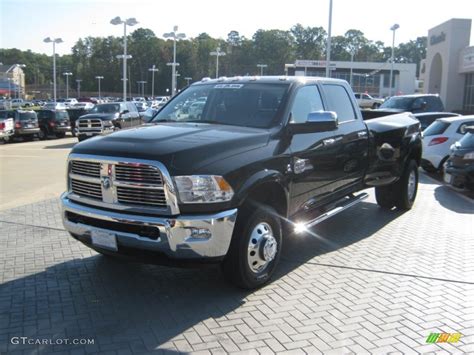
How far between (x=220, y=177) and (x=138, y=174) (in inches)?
27.8

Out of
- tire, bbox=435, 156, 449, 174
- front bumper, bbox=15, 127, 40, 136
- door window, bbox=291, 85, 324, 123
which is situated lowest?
front bumper, bbox=15, 127, 40, 136

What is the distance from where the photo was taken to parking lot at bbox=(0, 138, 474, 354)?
13.0 ft

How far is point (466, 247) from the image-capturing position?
257 inches

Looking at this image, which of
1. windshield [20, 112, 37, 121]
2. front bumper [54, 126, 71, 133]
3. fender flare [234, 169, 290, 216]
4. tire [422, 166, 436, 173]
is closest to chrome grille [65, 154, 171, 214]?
fender flare [234, 169, 290, 216]

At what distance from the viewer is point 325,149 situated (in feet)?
19.6

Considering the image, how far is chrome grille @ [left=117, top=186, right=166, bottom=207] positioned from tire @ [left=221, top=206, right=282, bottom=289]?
77 centimetres

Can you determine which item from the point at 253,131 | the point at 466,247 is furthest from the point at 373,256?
the point at 253,131

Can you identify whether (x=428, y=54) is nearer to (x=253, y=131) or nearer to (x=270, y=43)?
(x=253, y=131)

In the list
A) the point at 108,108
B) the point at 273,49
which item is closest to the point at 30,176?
the point at 108,108

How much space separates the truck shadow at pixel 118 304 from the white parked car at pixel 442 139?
25.1 feet

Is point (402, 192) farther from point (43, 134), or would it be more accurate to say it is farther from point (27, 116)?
point (43, 134)

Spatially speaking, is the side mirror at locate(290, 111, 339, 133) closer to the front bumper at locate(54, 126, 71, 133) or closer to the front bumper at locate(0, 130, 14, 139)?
the front bumper at locate(0, 130, 14, 139)

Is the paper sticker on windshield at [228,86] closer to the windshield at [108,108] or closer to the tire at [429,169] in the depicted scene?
the tire at [429,169]

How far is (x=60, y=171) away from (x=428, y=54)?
137 feet
